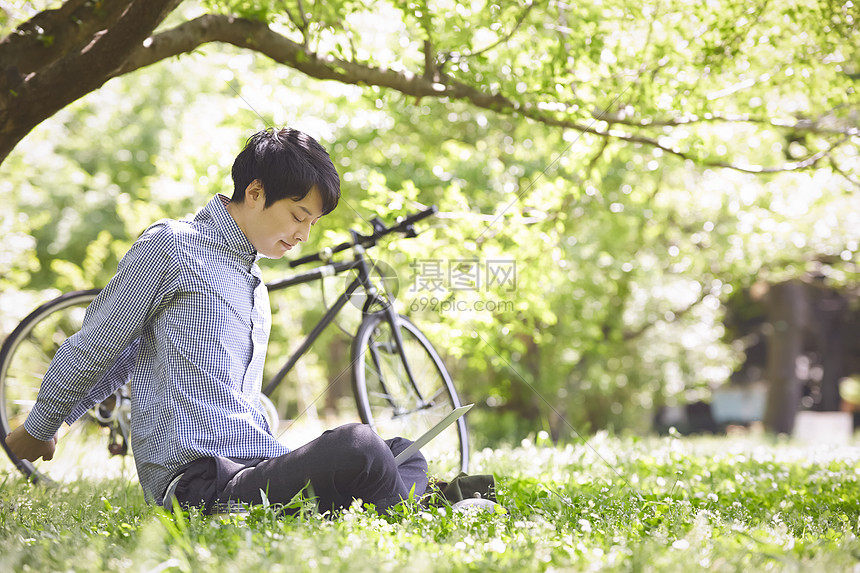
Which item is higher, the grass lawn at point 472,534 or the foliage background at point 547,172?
the foliage background at point 547,172

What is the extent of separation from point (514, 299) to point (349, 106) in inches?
104

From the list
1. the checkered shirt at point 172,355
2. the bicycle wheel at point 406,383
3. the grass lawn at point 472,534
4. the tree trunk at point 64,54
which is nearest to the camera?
the grass lawn at point 472,534

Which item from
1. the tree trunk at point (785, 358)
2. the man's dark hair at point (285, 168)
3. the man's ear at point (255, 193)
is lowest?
the tree trunk at point (785, 358)

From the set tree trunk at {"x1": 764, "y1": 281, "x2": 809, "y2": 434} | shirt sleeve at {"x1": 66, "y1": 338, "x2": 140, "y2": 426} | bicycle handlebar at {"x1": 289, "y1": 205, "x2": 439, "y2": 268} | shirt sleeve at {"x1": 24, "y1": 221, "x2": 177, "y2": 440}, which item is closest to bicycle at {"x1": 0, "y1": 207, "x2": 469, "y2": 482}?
bicycle handlebar at {"x1": 289, "y1": 205, "x2": 439, "y2": 268}

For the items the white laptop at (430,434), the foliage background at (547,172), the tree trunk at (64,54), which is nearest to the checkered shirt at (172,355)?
the white laptop at (430,434)

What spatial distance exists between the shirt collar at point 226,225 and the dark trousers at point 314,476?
2.09ft

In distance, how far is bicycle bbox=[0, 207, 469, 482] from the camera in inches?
120

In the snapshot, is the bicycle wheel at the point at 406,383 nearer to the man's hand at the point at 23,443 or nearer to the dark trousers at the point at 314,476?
the dark trousers at the point at 314,476

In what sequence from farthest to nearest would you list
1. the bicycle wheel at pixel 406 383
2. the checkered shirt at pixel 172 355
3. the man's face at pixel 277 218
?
the bicycle wheel at pixel 406 383
the man's face at pixel 277 218
the checkered shirt at pixel 172 355

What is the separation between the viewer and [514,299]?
4.45 m

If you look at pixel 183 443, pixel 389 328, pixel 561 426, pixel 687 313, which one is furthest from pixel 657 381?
pixel 183 443

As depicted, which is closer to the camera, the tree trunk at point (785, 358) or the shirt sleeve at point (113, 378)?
the shirt sleeve at point (113, 378)

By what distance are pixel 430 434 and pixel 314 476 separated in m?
0.37

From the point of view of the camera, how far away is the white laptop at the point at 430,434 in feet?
6.79
